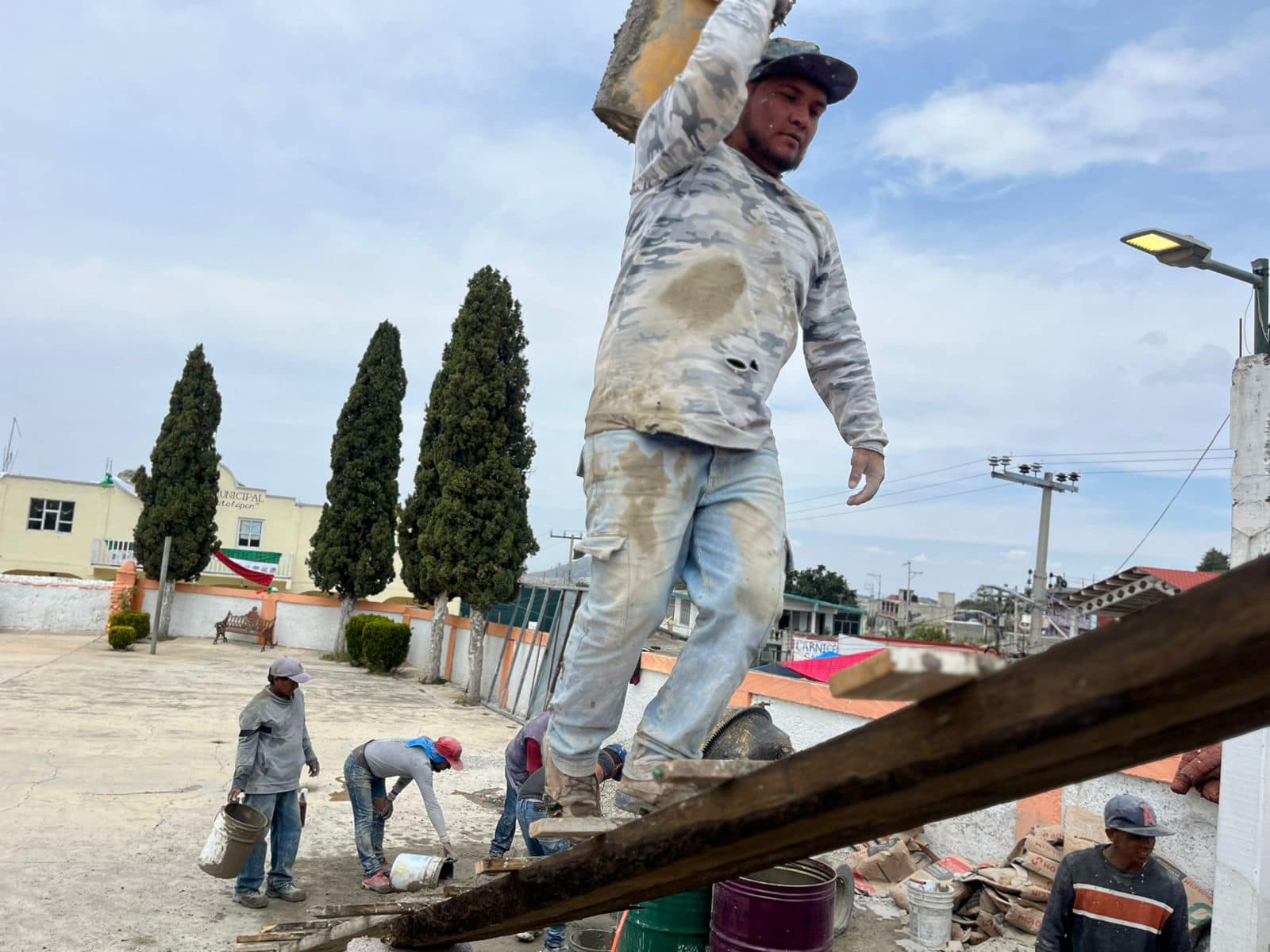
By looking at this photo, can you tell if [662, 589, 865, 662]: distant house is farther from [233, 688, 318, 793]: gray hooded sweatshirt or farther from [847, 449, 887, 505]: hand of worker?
[847, 449, 887, 505]: hand of worker

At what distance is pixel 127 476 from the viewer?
138 feet

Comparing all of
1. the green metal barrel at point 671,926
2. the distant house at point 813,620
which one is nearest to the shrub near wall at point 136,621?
the distant house at point 813,620

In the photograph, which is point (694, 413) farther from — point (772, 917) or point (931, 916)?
point (931, 916)

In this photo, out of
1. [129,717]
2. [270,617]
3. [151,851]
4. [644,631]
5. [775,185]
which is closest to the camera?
[644,631]

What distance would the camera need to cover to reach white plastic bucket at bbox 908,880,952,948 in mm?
6699

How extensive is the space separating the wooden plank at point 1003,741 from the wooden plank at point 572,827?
5 centimetres

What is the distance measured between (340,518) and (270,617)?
14.8 ft

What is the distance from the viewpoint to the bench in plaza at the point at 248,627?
2598 centimetres

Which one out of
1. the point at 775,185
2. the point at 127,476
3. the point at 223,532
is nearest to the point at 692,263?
the point at 775,185

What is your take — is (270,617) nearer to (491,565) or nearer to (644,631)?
(491,565)

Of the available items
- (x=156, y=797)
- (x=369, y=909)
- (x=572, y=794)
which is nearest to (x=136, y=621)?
(x=156, y=797)

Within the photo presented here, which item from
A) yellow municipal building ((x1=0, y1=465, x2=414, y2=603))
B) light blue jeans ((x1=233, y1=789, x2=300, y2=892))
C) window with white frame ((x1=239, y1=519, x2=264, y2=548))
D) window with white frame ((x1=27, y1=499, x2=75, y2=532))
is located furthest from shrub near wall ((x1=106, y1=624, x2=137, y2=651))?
window with white frame ((x1=239, y1=519, x2=264, y2=548))

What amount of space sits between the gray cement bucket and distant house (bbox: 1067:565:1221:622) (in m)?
11.6

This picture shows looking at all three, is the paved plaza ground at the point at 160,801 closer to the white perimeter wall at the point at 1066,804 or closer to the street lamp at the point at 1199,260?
the white perimeter wall at the point at 1066,804
